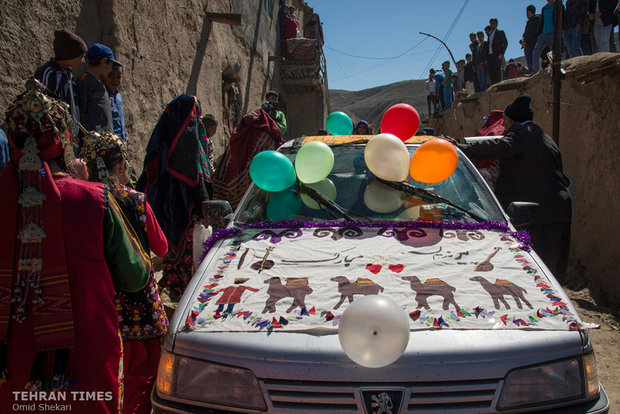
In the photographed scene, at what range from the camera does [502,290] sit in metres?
2.08

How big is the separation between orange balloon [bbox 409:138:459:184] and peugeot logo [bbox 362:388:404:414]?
1698mm

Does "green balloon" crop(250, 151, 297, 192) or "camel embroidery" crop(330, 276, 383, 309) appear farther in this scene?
"green balloon" crop(250, 151, 297, 192)

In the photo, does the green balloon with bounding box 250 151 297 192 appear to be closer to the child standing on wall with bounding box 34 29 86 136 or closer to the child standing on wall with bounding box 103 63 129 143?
the child standing on wall with bounding box 34 29 86 136

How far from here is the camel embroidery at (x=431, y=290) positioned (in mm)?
1979

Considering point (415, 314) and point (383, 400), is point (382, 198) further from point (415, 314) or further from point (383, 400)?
point (383, 400)

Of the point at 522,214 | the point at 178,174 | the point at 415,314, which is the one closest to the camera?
the point at 415,314

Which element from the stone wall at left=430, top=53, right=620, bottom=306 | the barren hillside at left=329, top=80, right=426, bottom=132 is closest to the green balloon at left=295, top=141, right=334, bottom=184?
the stone wall at left=430, top=53, right=620, bottom=306

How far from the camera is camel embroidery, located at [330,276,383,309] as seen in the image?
2.06 m

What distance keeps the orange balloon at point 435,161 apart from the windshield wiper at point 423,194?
111mm

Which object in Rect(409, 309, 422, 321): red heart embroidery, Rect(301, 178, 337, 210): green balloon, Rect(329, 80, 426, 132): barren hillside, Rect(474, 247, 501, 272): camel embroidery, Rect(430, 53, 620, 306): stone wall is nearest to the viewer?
Rect(409, 309, 422, 321): red heart embroidery

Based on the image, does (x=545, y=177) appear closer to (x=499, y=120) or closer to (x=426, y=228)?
(x=426, y=228)

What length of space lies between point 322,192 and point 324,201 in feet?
0.40

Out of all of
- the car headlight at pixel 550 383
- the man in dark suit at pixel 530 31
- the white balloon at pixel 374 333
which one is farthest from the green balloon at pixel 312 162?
the man in dark suit at pixel 530 31

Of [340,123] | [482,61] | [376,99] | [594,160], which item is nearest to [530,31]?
[482,61]
